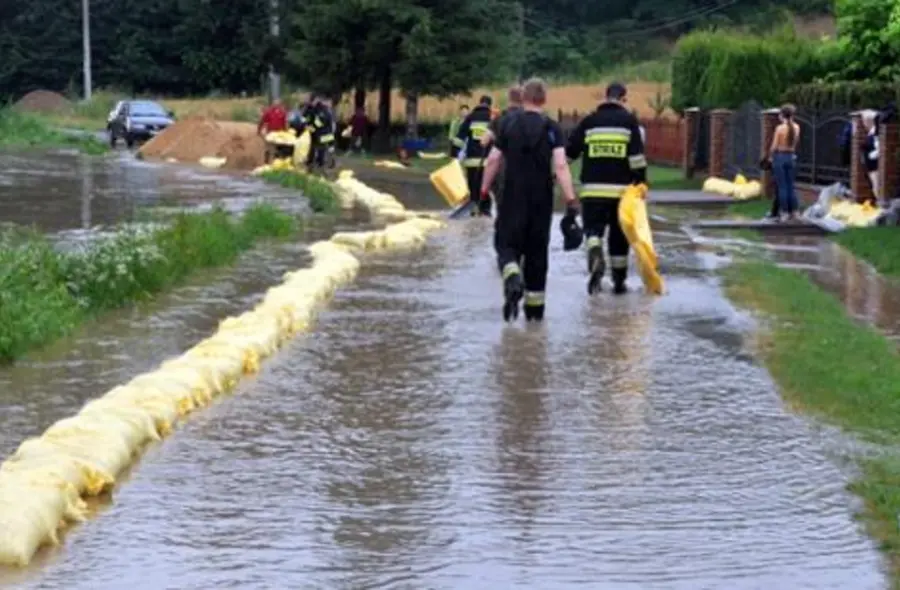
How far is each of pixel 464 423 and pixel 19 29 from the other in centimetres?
8775

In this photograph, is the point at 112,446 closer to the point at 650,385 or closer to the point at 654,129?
the point at 650,385

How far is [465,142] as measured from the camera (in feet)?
72.8

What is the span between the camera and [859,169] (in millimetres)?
25438

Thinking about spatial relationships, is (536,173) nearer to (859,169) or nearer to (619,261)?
(619,261)

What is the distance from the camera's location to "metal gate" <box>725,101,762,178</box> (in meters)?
32.3

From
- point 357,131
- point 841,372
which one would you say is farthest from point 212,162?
point 841,372

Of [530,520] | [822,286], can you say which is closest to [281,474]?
[530,520]

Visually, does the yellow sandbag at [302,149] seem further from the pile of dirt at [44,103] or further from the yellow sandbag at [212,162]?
the pile of dirt at [44,103]

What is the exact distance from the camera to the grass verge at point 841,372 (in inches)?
308

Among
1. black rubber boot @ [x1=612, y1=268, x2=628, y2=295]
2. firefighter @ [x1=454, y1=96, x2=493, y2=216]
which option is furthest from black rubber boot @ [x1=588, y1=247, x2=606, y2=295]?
firefighter @ [x1=454, y1=96, x2=493, y2=216]

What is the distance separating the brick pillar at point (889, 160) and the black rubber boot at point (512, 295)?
1192 cm

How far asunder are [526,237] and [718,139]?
2301cm

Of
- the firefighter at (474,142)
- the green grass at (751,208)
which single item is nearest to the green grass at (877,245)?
the firefighter at (474,142)

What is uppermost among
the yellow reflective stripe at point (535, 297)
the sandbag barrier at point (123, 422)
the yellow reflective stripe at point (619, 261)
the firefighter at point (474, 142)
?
the firefighter at point (474, 142)
